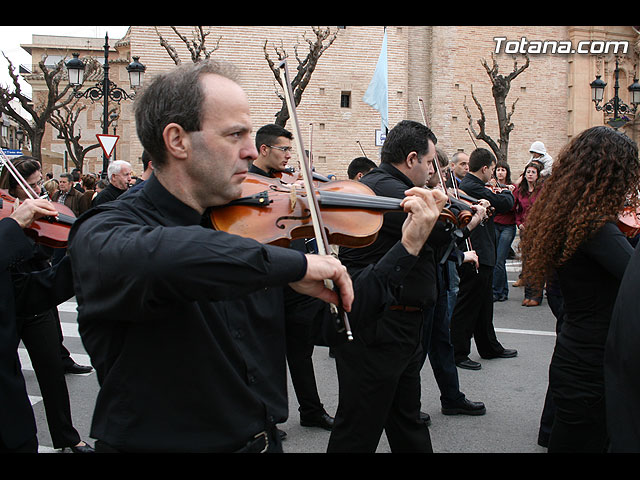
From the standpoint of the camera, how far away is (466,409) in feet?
15.6

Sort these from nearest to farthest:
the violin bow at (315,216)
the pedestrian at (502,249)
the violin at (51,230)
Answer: the violin bow at (315,216) < the violin at (51,230) < the pedestrian at (502,249)

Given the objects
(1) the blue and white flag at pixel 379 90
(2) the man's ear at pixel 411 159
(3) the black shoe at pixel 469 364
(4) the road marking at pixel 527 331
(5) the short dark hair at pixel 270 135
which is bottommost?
(4) the road marking at pixel 527 331

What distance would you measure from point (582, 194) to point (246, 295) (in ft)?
6.80

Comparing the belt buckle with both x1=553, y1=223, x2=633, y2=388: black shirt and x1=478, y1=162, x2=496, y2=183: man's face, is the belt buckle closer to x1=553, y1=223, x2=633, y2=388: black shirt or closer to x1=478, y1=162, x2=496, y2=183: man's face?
x1=553, y1=223, x2=633, y2=388: black shirt

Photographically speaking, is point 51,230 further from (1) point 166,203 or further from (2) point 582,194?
(2) point 582,194

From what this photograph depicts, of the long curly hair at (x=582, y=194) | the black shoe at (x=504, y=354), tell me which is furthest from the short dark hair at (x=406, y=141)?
the black shoe at (x=504, y=354)

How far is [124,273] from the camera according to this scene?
1.23 meters

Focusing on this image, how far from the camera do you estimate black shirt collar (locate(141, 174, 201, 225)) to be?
1.56 metres

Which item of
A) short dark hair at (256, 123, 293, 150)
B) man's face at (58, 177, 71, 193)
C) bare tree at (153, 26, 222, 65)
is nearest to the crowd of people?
short dark hair at (256, 123, 293, 150)

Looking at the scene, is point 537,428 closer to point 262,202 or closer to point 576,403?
point 576,403

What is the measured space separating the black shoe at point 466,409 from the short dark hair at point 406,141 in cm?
217

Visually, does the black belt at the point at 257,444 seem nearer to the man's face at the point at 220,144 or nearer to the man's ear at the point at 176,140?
the man's face at the point at 220,144

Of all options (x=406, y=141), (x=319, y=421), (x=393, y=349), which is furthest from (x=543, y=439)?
(x=406, y=141)

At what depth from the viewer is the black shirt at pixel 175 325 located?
1221 millimetres
